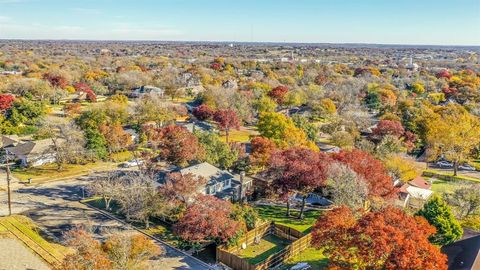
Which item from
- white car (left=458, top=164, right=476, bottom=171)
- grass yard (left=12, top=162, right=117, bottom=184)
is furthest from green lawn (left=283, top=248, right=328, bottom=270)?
white car (left=458, top=164, right=476, bottom=171)

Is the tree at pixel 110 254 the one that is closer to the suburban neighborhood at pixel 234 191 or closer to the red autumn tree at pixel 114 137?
the suburban neighborhood at pixel 234 191

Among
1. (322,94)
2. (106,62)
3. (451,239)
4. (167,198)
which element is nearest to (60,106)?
(322,94)

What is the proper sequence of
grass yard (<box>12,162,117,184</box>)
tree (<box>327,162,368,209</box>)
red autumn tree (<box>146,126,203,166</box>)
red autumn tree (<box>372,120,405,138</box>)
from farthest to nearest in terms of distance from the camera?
red autumn tree (<box>372,120,405,138</box>)
grass yard (<box>12,162,117,184</box>)
red autumn tree (<box>146,126,203,166</box>)
tree (<box>327,162,368,209</box>)

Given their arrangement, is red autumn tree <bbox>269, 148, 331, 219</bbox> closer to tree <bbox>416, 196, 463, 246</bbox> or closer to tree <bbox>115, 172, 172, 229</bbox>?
tree <bbox>416, 196, 463, 246</bbox>

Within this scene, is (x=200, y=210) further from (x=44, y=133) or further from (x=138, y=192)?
(x=44, y=133)

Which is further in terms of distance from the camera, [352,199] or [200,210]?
[352,199]

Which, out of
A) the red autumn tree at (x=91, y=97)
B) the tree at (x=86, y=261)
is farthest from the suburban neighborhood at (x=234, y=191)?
the red autumn tree at (x=91, y=97)

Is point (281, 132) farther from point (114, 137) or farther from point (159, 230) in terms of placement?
point (159, 230)
